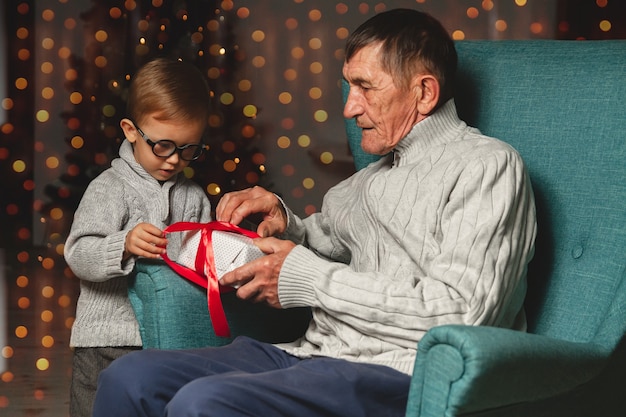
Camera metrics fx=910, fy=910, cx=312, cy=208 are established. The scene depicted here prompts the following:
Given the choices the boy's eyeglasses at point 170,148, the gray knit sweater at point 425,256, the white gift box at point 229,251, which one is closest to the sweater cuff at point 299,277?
the gray knit sweater at point 425,256

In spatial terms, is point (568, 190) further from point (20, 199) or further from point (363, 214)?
point (20, 199)

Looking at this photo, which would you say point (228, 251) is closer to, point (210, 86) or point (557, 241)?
point (557, 241)

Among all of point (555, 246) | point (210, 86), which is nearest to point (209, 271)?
point (555, 246)

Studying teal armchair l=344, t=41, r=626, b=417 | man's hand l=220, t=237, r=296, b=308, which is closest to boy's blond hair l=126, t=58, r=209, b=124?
teal armchair l=344, t=41, r=626, b=417

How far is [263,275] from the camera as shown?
1521mm

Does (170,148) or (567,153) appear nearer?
(567,153)

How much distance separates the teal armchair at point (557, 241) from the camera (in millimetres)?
1344

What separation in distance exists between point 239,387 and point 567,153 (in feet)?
2.47

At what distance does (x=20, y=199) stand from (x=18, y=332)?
2.09 meters

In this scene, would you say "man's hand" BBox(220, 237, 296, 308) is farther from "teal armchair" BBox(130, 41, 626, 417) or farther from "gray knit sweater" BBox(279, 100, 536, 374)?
"teal armchair" BBox(130, 41, 626, 417)

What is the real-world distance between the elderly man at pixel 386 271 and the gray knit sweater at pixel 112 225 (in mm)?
369

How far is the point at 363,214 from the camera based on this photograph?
1.63 m

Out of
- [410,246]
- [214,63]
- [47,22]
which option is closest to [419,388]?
[410,246]

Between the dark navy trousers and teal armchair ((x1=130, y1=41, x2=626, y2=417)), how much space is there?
142mm
